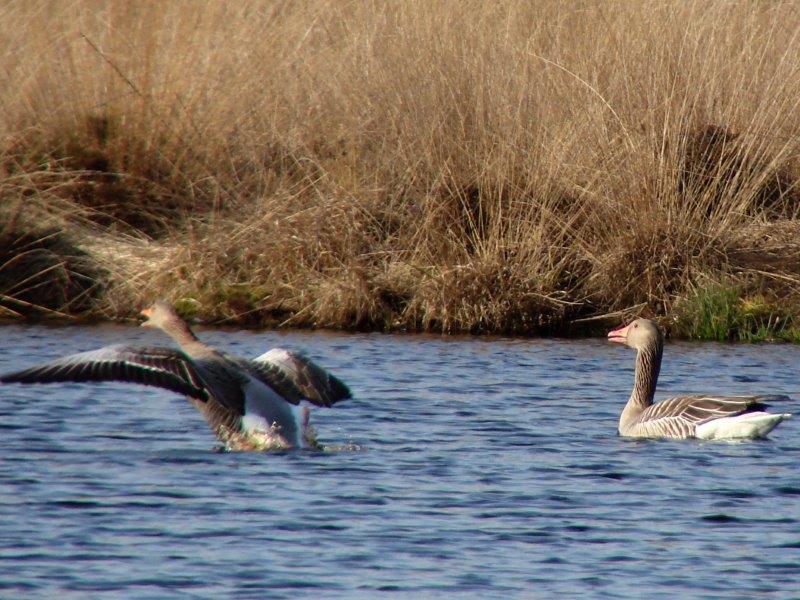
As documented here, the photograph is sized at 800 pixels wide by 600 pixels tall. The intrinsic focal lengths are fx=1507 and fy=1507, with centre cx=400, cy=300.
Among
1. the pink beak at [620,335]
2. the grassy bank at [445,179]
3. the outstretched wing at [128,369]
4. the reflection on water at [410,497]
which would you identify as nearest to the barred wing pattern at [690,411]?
the reflection on water at [410,497]

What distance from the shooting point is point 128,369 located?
7.58 meters

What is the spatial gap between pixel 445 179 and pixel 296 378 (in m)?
4.77

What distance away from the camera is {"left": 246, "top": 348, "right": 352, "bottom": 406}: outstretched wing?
8.22 metres

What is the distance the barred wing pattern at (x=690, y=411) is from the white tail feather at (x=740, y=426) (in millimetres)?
41

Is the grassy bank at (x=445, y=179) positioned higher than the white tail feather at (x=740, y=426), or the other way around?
the grassy bank at (x=445, y=179)

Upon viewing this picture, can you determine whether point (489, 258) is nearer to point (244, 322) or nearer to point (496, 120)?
point (496, 120)

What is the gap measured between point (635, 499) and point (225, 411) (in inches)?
95.1

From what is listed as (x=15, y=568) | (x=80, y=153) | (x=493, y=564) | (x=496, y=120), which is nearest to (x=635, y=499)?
(x=493, y=564)

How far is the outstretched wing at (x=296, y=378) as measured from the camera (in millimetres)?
8219

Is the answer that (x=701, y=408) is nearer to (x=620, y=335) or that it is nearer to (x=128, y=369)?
(x=620, y=335)

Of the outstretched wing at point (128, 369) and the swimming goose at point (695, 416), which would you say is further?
the swimming goose at point (695, 416)

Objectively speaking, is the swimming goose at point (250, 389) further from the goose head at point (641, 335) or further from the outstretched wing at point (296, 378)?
the goose head at point (641, 335)

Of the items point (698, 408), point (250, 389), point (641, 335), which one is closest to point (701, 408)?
point (698, 408)

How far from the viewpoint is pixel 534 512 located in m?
6.82
